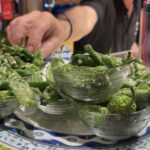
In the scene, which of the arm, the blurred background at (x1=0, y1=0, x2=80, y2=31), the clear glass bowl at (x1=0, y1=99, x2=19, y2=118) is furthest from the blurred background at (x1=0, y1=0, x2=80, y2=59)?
the clear glass bowl at (x1=0, y1=99, x2=19, y2=118)

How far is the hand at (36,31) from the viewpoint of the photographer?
3.41ft

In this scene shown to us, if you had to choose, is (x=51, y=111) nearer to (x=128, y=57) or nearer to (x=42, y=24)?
(x=128, y=57)

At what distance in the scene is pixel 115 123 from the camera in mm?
523

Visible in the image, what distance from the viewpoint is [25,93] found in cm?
57

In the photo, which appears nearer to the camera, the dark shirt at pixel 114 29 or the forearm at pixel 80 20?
the forearm at pixel 80 20

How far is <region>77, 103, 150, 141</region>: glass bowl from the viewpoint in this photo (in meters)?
0.52

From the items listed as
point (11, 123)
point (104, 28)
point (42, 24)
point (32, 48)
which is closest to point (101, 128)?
point (11, 123)

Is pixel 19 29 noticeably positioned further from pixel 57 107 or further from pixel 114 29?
pixel 114 29

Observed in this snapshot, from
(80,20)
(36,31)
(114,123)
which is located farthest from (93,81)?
(80,20)

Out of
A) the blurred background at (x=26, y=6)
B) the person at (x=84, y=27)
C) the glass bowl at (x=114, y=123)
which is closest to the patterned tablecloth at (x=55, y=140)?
the glass bowl at (x=114, y=123)

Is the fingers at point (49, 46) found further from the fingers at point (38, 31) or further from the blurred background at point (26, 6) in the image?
the blurred background at point (26, 6)

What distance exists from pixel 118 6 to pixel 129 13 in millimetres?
75

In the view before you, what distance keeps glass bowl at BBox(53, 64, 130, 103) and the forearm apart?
810mm

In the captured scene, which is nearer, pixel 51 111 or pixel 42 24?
pixel 51 111
